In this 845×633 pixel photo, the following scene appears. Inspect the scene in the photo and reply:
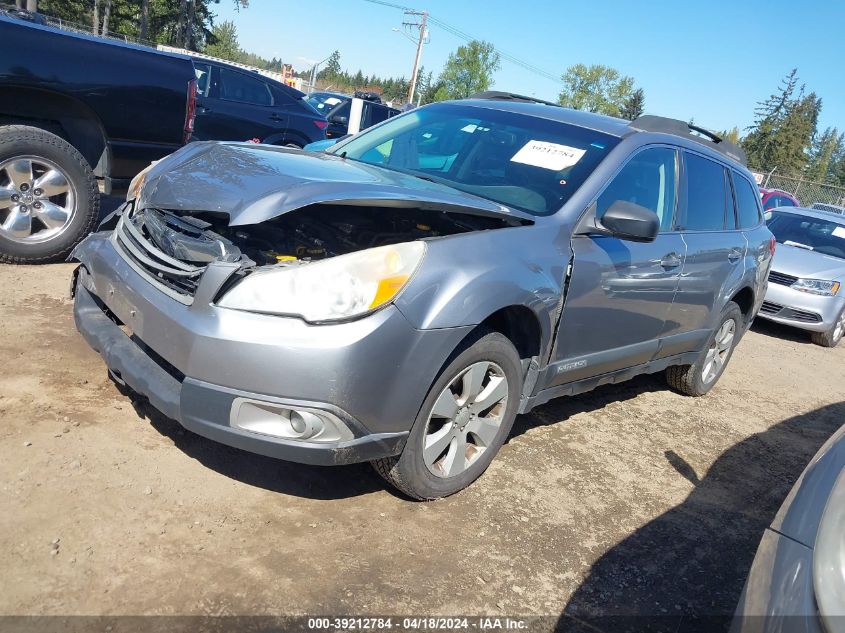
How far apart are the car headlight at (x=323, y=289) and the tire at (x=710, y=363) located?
3427 mm

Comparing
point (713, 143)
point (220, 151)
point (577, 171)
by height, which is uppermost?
point (713, 143)

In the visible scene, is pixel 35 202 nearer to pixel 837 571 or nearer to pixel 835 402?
pixel 837 571

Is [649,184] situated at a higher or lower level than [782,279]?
higher

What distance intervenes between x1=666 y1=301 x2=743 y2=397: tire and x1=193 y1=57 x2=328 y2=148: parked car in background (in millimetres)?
6213

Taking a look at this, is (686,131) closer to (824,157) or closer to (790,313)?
(790,313)

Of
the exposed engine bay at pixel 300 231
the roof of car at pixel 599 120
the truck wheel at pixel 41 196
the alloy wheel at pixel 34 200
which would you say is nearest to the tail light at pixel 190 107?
the truck wheel at pixel 41 196

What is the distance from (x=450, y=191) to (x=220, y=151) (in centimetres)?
113

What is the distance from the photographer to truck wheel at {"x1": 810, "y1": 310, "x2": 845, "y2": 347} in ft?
28.5

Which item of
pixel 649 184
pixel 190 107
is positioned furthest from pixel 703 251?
pixel 190 107

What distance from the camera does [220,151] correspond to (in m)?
3.36

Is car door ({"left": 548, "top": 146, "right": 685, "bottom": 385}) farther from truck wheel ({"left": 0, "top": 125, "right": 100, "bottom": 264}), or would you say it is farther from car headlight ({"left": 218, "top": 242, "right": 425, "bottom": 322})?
truck wheel ({"left": 0, "top": 125, "right": 100, "bottom": 264})

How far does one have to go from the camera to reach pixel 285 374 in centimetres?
241

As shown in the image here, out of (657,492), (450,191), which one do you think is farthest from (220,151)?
(657,492)

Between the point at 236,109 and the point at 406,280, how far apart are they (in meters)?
7.75
